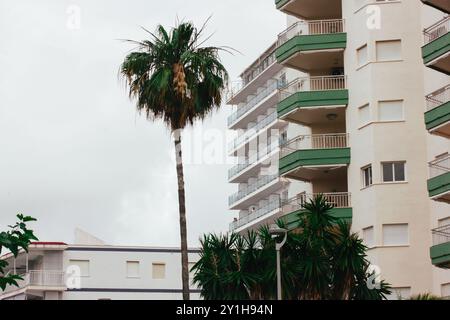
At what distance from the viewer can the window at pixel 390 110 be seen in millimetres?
64562

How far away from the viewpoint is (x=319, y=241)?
163 feet

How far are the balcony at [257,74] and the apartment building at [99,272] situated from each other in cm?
1602

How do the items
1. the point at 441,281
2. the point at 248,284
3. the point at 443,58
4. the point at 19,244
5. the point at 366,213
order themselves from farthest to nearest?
1. the point at 366,213
2. the point at 441,281
3. the point at 443,58
4. the point at 248,284
5. the point at 19,244

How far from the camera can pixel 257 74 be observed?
346ft

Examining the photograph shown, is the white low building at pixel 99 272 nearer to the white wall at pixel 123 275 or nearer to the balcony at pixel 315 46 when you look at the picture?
the white wall at pixel 123 275

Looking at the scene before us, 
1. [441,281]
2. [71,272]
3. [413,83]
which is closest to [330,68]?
[413,83]

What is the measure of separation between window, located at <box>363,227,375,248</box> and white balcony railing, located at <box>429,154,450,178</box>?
5.36 m

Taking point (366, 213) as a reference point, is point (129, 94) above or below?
above

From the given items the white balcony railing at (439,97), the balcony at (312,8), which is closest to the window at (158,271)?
the balcony at (312,8)

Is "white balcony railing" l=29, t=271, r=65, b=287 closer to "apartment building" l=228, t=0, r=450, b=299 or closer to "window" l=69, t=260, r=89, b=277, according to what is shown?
"window" l=69, t=260, r=89, b=277

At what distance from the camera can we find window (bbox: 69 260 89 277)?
97312mm
